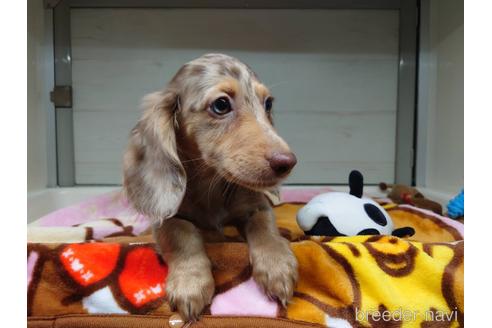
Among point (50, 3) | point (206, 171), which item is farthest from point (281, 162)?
point (50, 3)

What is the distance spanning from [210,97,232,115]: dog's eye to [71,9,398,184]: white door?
1511 millimetres

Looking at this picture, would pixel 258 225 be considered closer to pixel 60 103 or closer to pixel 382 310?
pixel 382 310

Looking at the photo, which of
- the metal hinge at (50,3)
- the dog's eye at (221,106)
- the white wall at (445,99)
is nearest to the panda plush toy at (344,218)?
the dog's eye at (221,106)

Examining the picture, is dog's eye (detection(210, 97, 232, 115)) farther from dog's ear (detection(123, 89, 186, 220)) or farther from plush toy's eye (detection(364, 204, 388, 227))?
plush toy's eye (detection(364, 204, 388, 227))

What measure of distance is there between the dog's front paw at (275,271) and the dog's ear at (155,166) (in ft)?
0.92

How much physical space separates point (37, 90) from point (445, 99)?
257 centimetres

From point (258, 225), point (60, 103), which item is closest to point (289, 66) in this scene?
point (60, 103)

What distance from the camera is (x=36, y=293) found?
40.5 inches

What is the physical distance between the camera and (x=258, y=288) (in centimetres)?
102

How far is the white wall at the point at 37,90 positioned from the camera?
2.43 metres

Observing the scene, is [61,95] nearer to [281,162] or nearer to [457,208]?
[281,162]

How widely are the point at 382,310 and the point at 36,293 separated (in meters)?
0.89

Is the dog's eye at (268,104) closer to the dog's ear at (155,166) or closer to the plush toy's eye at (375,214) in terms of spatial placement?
the dog's ear at (155,166)

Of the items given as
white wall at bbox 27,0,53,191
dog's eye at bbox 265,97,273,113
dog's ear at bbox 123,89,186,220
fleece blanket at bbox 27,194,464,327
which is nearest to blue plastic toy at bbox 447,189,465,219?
fleece blanket at bbox 27,194,464,327
